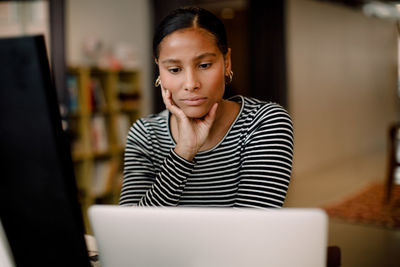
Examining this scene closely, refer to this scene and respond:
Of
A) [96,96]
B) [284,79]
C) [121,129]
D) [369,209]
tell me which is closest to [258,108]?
[96,96]

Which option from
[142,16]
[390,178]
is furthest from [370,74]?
[142,16]

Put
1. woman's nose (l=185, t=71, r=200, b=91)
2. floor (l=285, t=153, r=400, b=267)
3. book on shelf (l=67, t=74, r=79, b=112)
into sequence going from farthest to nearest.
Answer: book on shelf (l=67, t=74, r=79, b=112), floor (l=285, t=153, r=400, b=267), woman's nose (l=185, t=71, r=200, b=91)

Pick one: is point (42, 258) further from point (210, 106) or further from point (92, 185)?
point (92, 185)

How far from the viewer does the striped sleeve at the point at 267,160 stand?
108 centimetres

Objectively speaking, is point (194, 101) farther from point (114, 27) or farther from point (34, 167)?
point (114, 27)

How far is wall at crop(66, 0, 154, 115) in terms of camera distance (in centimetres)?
425

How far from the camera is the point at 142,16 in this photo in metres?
4.82

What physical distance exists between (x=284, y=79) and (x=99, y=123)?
241 centimetres

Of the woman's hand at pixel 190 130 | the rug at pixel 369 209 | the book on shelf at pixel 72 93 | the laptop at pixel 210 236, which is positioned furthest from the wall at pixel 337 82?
the laptop at pixel 210 236

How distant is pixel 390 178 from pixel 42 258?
4.33 metres

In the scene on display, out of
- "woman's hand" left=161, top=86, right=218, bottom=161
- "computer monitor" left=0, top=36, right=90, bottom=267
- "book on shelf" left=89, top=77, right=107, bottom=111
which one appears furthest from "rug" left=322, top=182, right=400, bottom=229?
"computer monitor" left=0, top=36, right=90, bottom=267

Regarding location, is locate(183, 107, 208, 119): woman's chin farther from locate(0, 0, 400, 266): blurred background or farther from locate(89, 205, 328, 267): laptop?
locate(0, 0, 400, 266): blurred background

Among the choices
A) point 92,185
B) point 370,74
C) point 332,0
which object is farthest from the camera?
point 370,74

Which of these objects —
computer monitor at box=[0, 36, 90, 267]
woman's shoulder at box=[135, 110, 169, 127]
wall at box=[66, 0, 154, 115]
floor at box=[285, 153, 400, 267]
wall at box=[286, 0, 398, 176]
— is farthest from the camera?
wall at box=[286, 0, 398, 176]
